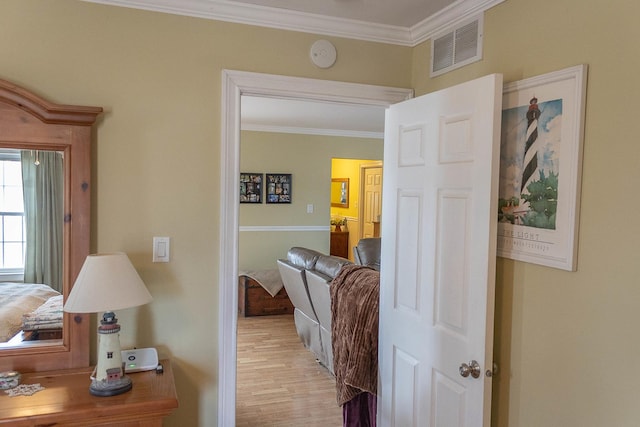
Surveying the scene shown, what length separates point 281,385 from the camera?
3.79m

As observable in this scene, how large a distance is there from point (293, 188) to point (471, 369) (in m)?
5.15

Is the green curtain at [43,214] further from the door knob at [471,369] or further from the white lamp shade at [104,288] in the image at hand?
the door knob at [471,369]

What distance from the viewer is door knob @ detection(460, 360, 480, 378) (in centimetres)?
177

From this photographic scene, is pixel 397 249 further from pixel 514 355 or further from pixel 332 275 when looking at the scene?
pixel 332 275

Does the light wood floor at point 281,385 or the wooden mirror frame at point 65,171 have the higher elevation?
Result: the wooden mirror frame at point 65,171

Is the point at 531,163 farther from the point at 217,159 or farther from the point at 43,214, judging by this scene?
the point at 43,214

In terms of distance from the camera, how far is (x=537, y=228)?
67.6 inches

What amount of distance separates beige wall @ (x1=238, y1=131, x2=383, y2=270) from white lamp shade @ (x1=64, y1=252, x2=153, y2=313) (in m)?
4.63

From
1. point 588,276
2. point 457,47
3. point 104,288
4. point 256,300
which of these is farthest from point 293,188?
point 588,276

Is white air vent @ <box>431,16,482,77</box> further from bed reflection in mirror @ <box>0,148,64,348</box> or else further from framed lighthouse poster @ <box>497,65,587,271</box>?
bed reflection in mirror @ <box>0,148,64,348</box>

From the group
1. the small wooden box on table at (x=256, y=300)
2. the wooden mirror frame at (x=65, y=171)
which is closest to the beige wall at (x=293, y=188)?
the small wooden box on table at (x=256, y=300)

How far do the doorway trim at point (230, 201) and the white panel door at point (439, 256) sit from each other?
0.61m

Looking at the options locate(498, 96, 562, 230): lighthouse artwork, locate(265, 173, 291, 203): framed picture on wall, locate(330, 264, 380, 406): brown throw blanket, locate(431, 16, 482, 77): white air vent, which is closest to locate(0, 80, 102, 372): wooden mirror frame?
locate(330, 264, 380, 406): brown throw blanket

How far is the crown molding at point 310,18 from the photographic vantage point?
7.02ft
